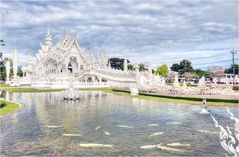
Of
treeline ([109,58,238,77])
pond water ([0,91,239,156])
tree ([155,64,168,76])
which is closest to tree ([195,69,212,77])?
treeline ([109,58,238,77])

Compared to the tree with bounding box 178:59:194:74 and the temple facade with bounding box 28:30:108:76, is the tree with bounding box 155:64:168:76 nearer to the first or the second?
the tree with bounding box 178:59:194:74

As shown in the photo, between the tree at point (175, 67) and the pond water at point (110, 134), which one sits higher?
the tree at point (175, 67)

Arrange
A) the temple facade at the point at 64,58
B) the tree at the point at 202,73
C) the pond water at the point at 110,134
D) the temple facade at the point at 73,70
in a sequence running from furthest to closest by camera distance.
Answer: the tree at the point at 202,73 → the temple facade at the point at 64,58 → the temple facade at the point at 73,70 → the pond water at the point at 110,134

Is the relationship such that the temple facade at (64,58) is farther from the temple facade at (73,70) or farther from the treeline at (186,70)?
the treeline at (186,70)

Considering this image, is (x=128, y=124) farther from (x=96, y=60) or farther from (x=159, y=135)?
(x=96, y=60)

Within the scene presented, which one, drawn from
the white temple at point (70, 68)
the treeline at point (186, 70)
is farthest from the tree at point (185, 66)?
the white temple at point (70, 68)

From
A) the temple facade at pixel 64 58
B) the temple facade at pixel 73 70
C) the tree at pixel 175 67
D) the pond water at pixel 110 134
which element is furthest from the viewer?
the tree at pixel 175 67

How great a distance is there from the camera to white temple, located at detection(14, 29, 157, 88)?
67037 mm

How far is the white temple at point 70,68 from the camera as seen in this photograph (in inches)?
2639

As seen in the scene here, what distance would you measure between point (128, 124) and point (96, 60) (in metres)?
71.7

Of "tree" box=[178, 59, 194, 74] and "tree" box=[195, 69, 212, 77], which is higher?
"tree" box=[178, 59, 194, 74]

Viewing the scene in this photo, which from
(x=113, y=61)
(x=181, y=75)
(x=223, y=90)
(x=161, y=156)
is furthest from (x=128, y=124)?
(x=113, y=61)

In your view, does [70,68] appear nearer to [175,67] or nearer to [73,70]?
[73,70]

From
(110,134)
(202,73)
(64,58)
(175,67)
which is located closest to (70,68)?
(64,58)
